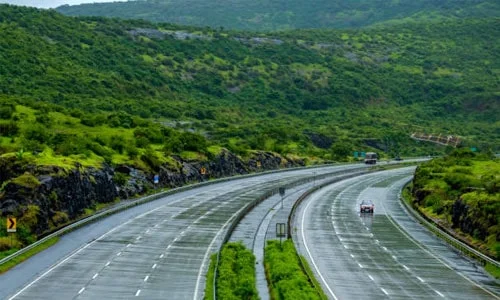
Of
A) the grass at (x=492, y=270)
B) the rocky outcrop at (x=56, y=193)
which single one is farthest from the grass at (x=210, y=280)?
the grass at (x=492, y=270)

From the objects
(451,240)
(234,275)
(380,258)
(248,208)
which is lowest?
(451,240)

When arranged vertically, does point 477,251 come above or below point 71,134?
below

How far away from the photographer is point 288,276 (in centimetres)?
4012

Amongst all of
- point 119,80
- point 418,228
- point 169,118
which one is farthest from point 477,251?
point 119,80

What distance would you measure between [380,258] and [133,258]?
51.3 ft

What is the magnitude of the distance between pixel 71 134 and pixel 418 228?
42257 mm

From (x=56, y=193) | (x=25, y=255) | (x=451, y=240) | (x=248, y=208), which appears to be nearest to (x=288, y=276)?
(x=25, y=255)

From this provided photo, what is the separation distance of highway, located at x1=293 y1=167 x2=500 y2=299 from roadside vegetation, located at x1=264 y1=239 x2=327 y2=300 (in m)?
1.18

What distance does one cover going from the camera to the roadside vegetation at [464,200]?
2253 inches

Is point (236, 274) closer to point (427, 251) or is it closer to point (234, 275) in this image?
point (234, 275)

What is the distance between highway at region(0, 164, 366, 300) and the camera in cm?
3947

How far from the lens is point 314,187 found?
354 ft

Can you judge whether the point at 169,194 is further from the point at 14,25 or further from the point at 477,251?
the point at 14,25

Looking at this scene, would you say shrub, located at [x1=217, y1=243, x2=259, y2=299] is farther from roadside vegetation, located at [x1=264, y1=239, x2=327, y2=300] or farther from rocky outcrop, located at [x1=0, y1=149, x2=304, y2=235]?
rocky outcrop, located at [x1=0, y1=149, x2=304, y2=235]
